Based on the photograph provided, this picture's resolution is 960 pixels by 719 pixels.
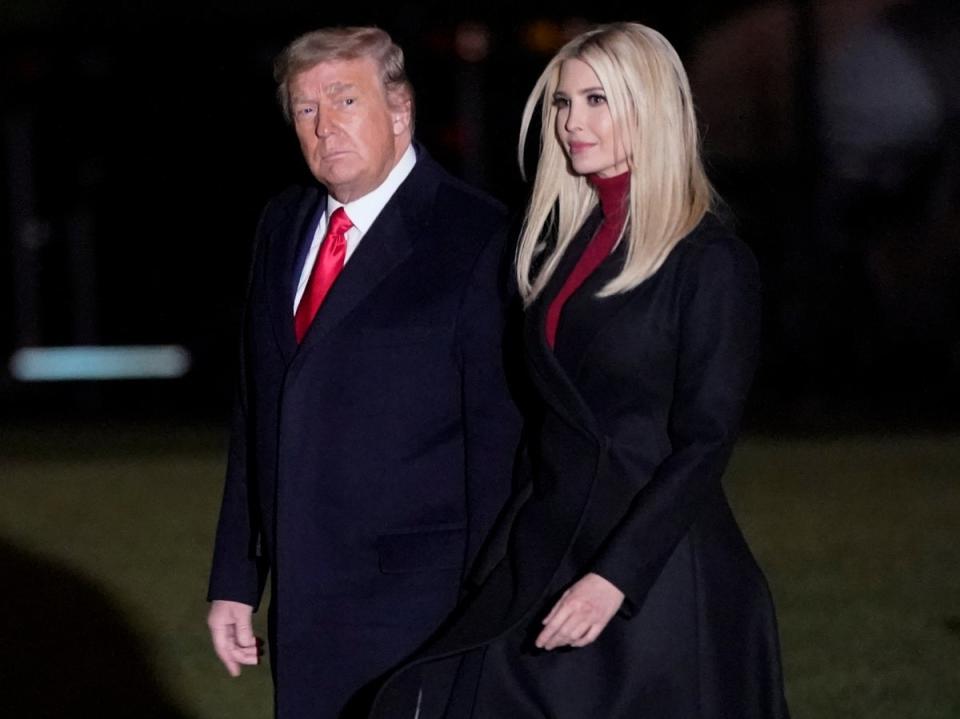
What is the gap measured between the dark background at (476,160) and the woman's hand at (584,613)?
13.2 meters

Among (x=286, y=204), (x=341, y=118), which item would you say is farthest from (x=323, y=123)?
(x=286, y=204)

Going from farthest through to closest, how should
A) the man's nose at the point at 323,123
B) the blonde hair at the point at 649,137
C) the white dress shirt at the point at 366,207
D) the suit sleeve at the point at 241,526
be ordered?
1. the suit sleeve at the point at 241,526
2. the white dress shirt at the point at 366,207
3. the man's nose at the point at 323,123
4. the blonde hair at the point at 649,137

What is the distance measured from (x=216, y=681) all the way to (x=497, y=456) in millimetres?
A: 4038

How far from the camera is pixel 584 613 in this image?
3.55 meters

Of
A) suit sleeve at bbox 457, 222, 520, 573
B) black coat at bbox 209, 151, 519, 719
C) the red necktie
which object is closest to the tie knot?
the red necktie

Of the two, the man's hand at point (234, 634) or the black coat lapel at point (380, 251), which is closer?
the black coat lapel at point (380, 251)

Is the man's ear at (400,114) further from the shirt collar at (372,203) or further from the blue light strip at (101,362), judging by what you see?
the blue light strip at (101,362)

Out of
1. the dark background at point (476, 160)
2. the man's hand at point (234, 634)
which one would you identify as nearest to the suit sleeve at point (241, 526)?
the man's hand at point (234, 634)

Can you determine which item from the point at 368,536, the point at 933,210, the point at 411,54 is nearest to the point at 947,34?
the point at 933,210

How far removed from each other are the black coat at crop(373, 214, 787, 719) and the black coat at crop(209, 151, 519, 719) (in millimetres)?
410

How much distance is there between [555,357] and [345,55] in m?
0.84

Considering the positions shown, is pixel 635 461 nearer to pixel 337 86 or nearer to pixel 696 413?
pixel 696 413

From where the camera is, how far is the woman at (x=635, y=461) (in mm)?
3607

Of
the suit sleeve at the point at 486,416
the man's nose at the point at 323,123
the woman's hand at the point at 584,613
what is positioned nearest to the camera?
the woman's hand at the point at 584,613
